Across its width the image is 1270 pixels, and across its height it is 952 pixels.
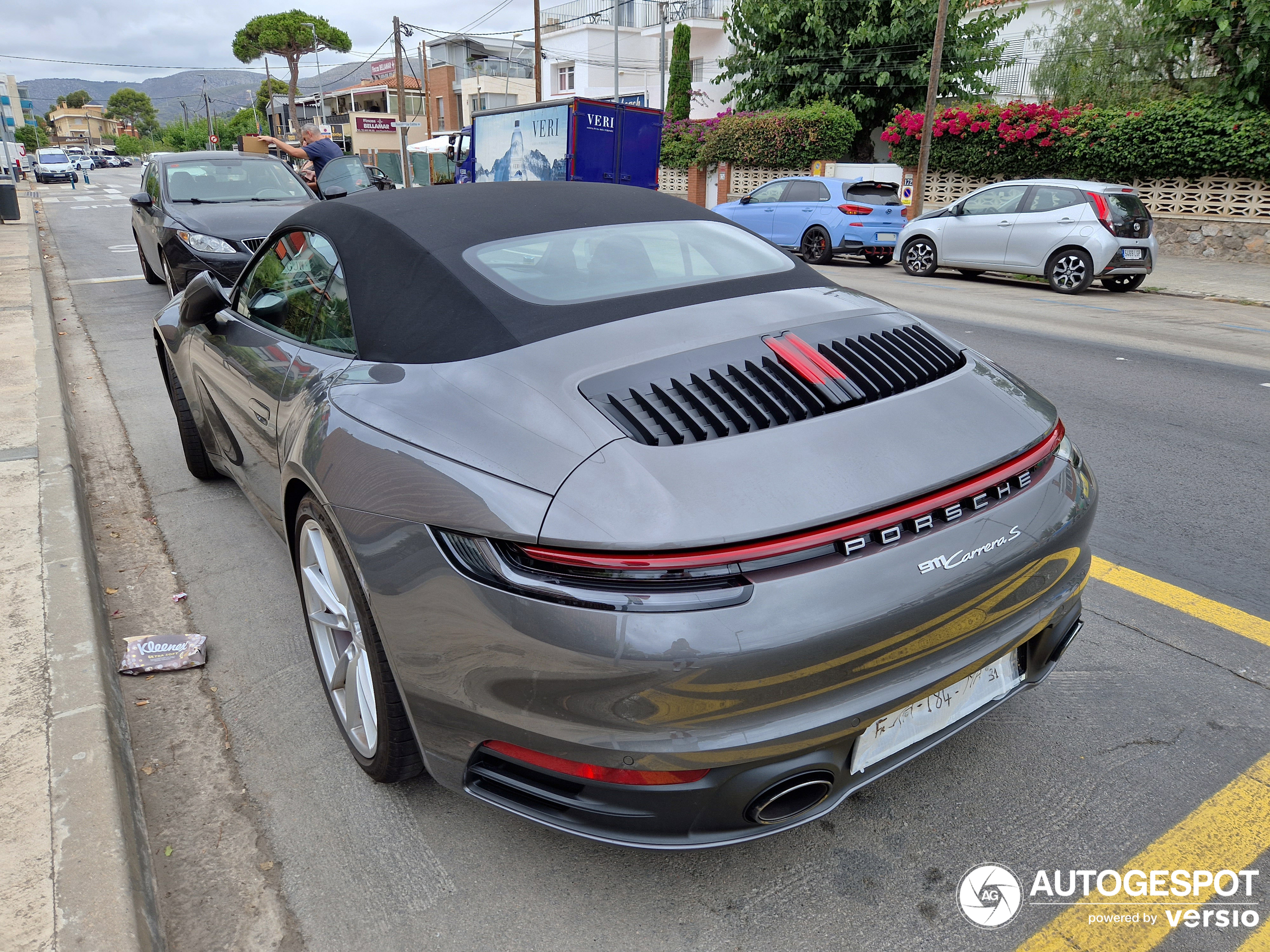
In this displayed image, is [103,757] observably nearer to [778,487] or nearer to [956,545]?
[778,487]

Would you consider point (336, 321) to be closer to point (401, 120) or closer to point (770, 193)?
point (770, 193)

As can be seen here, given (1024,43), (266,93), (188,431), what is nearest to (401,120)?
(1024,43)

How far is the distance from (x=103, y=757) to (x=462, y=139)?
23.3m

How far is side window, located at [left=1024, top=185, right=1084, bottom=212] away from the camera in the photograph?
39.9ft

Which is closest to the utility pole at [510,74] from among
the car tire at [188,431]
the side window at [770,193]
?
the side window at [770,193]

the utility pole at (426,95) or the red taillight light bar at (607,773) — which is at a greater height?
the utility pole at (426,95)

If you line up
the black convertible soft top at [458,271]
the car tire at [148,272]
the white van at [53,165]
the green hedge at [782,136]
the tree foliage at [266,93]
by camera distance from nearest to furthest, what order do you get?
the black convertible soft top at [458,271], the car tire at [148,272], the green hedge at [782,136], the white van at [53,165], the tree foliage at [266,93]

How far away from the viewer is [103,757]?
2.36 metres

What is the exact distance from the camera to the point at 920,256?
1449cm

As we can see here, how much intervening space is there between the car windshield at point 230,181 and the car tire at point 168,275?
0.66 m

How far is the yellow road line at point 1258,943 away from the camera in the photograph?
6.08ft

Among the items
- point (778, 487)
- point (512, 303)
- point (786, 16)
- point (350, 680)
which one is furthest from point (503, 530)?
point (786, 16)

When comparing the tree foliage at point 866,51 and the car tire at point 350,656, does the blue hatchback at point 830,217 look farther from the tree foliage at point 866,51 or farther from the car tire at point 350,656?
the car tire at point 350,656

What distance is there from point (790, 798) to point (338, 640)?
1365 millimetres
